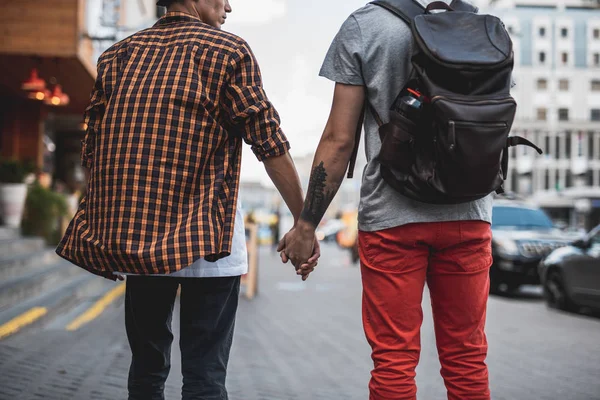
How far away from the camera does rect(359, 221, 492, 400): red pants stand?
2.34m

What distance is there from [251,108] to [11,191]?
11758mm

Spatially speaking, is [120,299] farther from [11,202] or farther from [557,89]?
[557,89]

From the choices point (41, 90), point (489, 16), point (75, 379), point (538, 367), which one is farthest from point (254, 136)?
point (41, 90)

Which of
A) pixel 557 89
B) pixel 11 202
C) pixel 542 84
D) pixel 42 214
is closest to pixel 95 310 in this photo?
pixel 11 202

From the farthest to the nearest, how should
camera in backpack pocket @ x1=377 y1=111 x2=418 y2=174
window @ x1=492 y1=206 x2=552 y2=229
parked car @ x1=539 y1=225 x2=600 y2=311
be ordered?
window @ x1=492 y1=206 x2=552 y2=229 → parked car @ x1=539 y1=225 x2=600 y2=311 → camera in backpack pocket @ x1=377 y1=111 x2=418 y2=174

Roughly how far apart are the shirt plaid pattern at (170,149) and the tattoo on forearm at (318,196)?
0.65 feet

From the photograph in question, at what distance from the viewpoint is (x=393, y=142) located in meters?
2.33

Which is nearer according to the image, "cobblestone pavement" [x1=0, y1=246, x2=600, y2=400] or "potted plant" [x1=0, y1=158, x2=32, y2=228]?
"cobblestone pavement" [x1=0, y1=246, x2=600, y2=400]

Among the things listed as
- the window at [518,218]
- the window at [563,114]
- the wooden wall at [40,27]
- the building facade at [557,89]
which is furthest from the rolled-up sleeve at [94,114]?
the window at [563,114]

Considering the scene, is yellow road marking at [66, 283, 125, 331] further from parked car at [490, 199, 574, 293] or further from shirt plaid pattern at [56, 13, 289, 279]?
parked car at [490, 199, 574, 293]

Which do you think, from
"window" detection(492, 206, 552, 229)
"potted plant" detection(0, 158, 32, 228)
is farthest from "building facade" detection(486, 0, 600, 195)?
"potted plant" detection(0, 158, 32, 228)

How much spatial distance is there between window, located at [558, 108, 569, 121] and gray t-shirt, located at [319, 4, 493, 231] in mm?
73401

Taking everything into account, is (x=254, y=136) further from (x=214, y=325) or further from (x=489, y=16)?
(x=489, y=16)

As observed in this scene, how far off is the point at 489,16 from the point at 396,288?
1.01 meters
